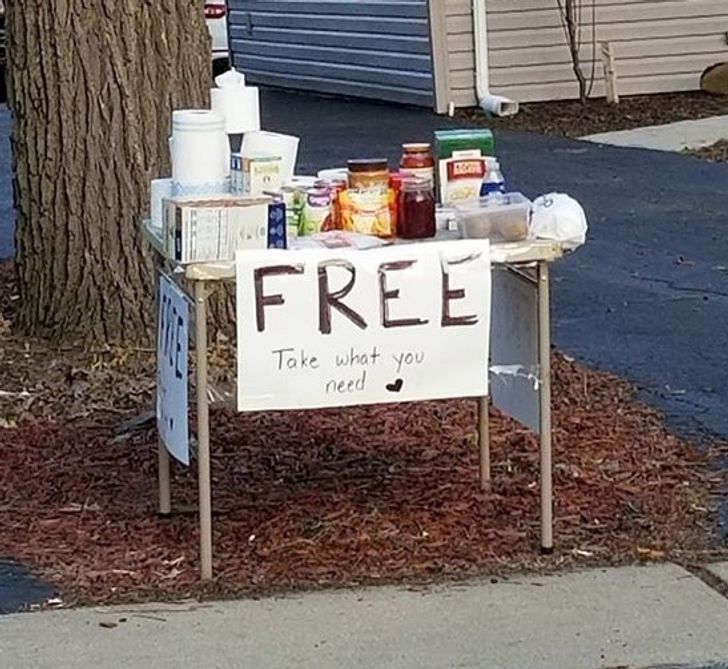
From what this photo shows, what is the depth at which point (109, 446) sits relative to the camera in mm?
6227

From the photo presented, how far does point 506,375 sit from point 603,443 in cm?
90

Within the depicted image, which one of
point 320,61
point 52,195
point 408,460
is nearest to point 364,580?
point 408,460

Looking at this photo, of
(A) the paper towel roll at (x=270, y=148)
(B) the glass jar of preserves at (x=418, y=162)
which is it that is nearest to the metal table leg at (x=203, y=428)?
(A) the paper towel roll at (x=270, y=148)

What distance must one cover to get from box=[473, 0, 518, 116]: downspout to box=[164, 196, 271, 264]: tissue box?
11741 mm

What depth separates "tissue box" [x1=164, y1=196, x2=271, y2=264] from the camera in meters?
4.64

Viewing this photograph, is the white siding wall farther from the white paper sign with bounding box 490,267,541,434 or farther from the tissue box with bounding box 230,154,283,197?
the tissue box with bounding box 230,154,283,197

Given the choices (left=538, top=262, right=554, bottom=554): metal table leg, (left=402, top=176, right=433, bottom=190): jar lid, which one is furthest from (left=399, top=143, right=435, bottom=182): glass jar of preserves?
(left=538, top=262, right=554, bottom=554): metal table leg

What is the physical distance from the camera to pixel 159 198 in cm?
511

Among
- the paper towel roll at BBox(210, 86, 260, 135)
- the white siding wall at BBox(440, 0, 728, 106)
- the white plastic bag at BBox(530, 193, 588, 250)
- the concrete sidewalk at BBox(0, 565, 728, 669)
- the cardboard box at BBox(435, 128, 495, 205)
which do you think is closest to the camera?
the concrete sidewalk at BBox(0, 565, 728, 669)

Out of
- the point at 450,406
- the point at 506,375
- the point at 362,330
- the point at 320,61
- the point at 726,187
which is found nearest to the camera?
the point at 362,330

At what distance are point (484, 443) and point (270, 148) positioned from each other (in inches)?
48.4

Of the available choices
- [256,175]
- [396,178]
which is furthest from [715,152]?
[256,175]

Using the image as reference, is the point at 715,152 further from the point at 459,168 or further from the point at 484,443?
the point at 459,168

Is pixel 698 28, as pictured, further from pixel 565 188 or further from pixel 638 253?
pixel 638 253
